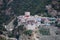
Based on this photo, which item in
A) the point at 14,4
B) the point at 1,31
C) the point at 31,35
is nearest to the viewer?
the point at 31,35

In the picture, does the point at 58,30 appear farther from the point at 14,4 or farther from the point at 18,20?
the point at 14,4

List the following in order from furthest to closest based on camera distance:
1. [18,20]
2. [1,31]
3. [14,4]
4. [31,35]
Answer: [14,4]
[18,20]
[1,31]
[31,35]

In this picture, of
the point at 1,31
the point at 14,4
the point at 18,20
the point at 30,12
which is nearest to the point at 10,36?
the point at 1,31

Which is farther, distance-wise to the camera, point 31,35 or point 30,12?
point 30,12

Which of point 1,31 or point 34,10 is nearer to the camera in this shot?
point 1,31

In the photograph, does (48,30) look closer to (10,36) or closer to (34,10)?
(10,36)

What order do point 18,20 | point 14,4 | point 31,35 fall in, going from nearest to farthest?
point 31,35 < point 18,20 < point 14,4

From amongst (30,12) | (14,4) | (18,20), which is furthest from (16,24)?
(14,4)

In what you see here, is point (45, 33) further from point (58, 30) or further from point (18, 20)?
point (18, 20)

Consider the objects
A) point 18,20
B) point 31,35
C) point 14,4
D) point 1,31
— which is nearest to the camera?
point 31,35
